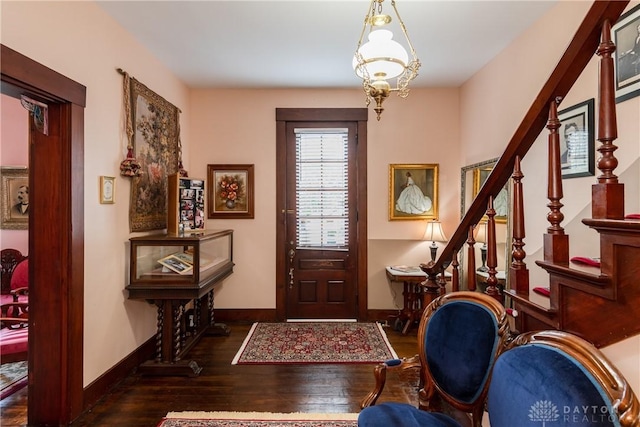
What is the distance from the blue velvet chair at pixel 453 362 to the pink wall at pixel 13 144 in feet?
14.7

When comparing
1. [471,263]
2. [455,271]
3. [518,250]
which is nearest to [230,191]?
[455,271]

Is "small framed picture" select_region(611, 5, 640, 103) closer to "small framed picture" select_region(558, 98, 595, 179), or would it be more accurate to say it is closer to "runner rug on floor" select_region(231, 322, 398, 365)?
"small framed picture" select_region(558, 98, 595, 179)

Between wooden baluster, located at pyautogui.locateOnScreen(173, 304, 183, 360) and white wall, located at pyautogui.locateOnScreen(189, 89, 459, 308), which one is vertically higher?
white wall, located at pyautogui.locateOnScreen(189, 89, 459, 308)

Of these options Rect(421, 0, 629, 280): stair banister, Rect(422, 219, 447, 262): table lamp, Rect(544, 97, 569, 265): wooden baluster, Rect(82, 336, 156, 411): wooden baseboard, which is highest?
Rect(421, 0, 629, 280): stair banister

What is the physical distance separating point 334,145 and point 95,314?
10.3 ft

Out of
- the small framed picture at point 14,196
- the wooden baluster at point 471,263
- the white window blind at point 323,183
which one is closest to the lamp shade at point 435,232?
the white window blind at point 323,183

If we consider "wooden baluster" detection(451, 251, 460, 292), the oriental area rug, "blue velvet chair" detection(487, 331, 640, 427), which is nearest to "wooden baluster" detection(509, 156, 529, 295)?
"blue velvet chair" detection(487, 331, 640, 427)

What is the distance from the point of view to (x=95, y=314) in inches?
96.9

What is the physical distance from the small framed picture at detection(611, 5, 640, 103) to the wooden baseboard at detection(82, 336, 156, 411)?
406 centimetres

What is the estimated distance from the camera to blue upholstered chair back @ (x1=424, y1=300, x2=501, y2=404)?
155cm

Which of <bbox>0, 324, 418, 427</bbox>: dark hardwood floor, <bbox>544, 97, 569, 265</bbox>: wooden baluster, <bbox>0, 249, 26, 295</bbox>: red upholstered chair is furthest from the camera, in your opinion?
<bbox>0, 249, 26, 295</bbox>: red upholstered chair

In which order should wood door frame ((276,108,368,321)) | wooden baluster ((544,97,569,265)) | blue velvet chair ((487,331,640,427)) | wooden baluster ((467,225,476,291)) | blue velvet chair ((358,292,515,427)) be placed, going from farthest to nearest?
wood door frame ((276,108,368,321)) → wooden baluster ((467,225,476,291)) → blue velvet chair ((358,292,515,427)) → wooden baluster ((544,97,569,265)) → blue velvet chair ((487,331,640,427))

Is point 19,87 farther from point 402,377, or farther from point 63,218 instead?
point 402,377

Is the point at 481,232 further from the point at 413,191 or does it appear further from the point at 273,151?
the point at 273,151
